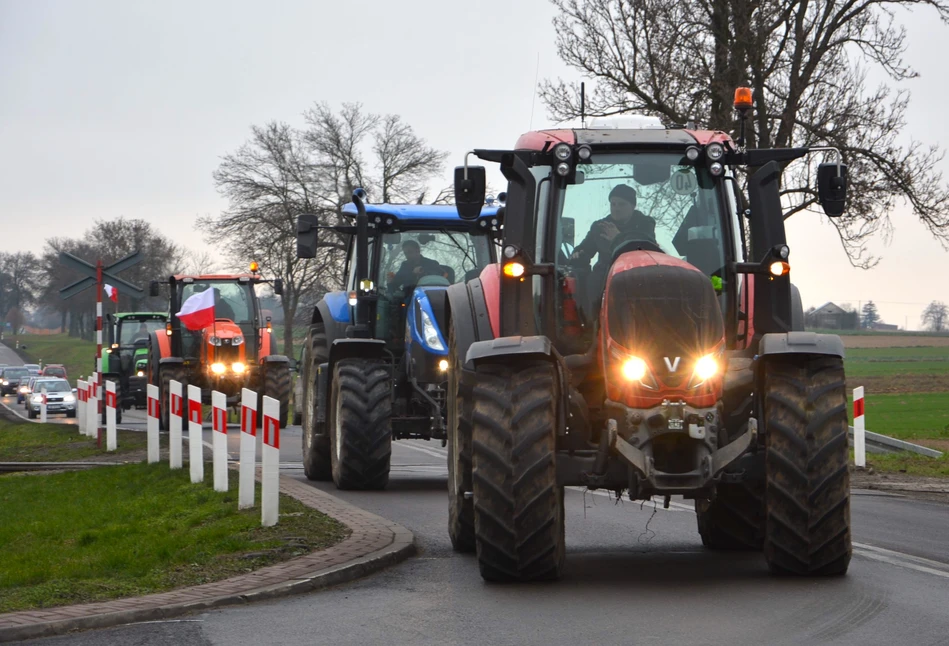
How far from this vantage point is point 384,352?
1535 cm

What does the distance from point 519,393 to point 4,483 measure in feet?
38.2

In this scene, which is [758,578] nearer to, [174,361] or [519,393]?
[519,393]

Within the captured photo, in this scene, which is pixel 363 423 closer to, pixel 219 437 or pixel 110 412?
pixel 219 437

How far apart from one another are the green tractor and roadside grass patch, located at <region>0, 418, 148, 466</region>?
5235 mm

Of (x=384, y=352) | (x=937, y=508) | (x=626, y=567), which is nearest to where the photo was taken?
(x=626, y=567)

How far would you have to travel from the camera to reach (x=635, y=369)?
25.9 feet

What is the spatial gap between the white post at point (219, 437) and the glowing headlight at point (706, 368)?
6.12 m

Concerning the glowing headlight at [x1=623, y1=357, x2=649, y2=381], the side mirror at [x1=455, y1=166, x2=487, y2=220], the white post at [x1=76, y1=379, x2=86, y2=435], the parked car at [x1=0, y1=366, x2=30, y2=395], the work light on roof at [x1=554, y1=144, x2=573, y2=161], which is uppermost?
the work light on roof at [x1=554, y1=144, x2=573, y2=161]

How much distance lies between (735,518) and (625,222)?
2299 mm

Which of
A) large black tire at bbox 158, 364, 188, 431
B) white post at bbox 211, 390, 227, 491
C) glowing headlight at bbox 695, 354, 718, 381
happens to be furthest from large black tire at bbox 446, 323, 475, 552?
large black tire at bbox 158, 364, 188, 431

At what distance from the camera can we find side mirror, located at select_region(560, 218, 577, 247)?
896 centimetres

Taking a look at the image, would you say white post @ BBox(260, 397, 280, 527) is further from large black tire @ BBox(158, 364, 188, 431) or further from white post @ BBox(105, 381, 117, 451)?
large black tire @ BBox(158, 364, 188, 431)

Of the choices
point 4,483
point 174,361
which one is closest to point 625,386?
point 4,483

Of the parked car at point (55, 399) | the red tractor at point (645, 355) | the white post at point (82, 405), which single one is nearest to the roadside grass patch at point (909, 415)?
the white post at point (82, 405)
